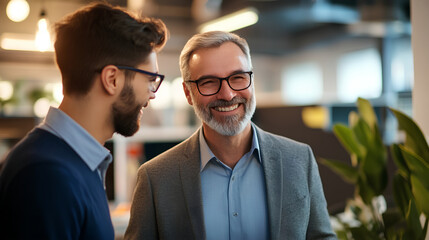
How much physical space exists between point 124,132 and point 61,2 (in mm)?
6253

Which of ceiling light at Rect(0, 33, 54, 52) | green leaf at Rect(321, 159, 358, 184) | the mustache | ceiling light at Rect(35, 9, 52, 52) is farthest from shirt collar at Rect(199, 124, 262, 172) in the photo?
ceiling light at Rect(0, 33, 54, 52)

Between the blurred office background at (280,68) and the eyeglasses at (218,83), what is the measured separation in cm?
48

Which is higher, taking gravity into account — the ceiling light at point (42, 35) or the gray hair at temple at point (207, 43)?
the ceiling light at point (42, 35)

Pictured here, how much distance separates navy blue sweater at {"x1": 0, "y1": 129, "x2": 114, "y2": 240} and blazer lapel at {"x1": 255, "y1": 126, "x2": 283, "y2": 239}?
1.82 ft

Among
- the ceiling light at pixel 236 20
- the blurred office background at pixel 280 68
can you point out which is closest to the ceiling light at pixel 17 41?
the blurred office background at pixel 280 68

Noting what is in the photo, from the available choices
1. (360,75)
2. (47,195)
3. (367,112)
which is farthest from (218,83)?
(360,75)

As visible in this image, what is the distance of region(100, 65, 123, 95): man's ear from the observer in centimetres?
104

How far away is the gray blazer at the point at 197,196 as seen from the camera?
130 centimetres

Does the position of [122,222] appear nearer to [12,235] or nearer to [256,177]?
[256,177]

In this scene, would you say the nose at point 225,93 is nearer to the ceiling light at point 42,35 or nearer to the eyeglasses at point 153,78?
the eyeglasses at point 153,78

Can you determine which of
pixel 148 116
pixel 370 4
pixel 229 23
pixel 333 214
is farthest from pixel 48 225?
pixel 229 23

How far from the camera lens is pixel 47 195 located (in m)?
0.85

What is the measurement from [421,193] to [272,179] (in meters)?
0.49

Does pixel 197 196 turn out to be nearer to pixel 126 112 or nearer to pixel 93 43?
pixel 126 112
